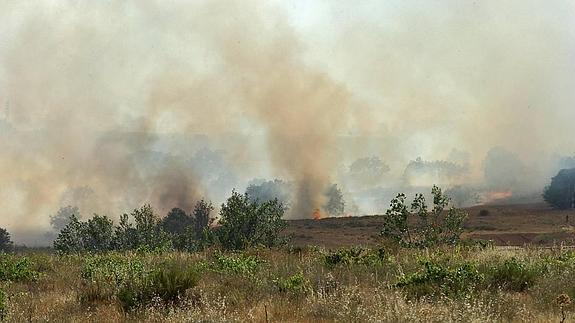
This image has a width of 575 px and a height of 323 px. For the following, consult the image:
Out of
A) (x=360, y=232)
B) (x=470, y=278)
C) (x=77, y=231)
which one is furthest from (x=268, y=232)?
(x=360, y=232)

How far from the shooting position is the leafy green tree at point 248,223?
2283 cm

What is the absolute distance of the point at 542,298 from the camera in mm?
8609

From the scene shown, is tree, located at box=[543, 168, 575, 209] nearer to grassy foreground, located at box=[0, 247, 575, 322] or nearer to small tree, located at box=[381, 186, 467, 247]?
small tree, located at box=[381, 186, 467, 247]

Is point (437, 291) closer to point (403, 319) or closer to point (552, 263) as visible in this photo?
point (403, 319)

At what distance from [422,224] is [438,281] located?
9.33 metres

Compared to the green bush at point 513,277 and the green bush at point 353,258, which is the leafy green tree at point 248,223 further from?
the green bush at point 513,277

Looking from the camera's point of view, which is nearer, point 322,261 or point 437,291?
point 437,291

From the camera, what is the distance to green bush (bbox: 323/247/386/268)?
13156 mm

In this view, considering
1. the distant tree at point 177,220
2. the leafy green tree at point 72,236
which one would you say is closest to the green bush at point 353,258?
the leafy green tree at point 72,236

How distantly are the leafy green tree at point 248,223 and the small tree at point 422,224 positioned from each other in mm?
7079

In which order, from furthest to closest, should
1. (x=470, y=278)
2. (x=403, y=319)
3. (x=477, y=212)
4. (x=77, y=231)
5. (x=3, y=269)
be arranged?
(x=477, y=212) < (x=77, y=231) < (x=3, y=269) < (x=470, y=278) < (x=403, y=319)

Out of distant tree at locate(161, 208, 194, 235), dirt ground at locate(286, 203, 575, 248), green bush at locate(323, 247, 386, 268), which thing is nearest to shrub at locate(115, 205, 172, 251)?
green bush at locate(323, 247, 386, 268)

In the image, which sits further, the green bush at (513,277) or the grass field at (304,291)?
the green bush at (513,277)

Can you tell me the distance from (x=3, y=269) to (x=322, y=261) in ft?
28.5
